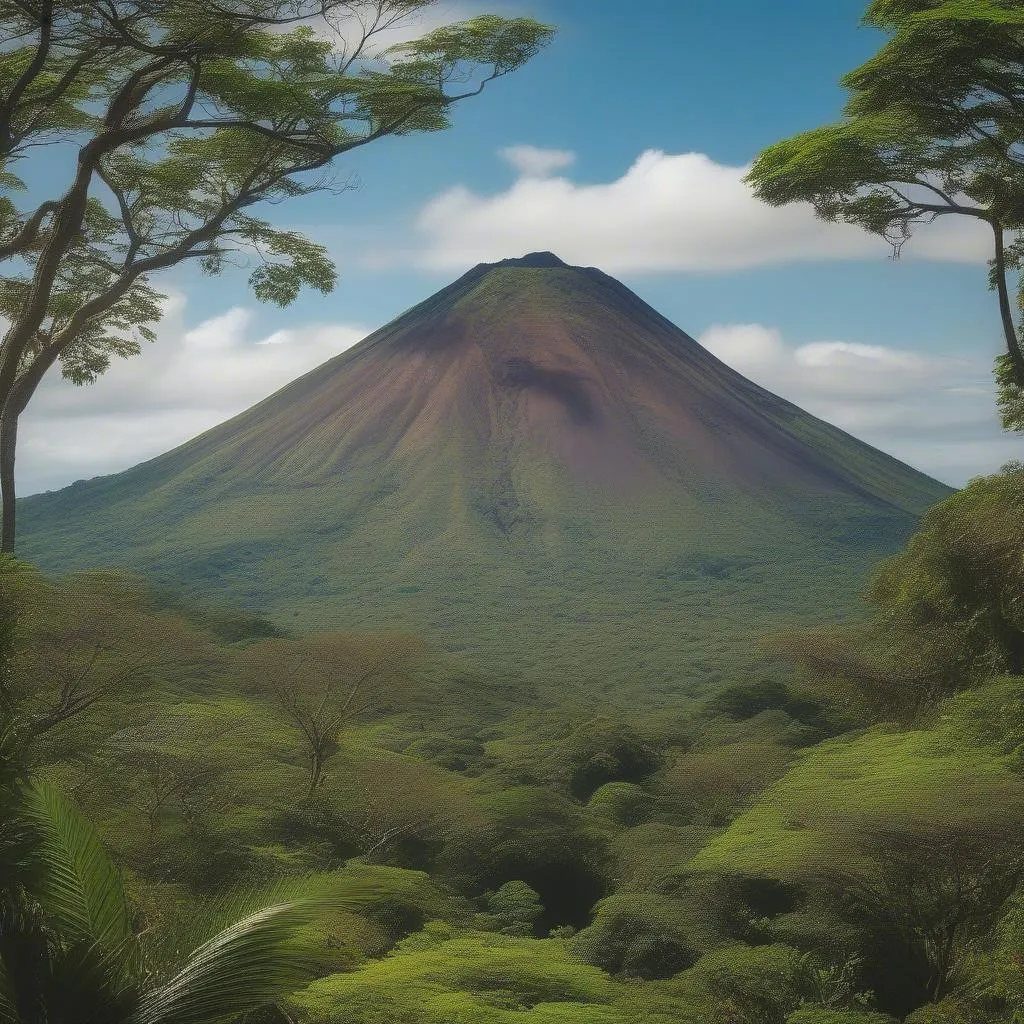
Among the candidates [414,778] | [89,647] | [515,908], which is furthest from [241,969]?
[414,778]

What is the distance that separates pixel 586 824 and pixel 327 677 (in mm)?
7722

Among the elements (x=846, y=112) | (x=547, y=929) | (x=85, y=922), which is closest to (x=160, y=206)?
(x=846, y=112)

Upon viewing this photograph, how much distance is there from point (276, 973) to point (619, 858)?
59.4ft

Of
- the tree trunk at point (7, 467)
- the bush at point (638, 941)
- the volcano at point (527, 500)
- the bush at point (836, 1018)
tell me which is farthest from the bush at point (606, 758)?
the bush at point (836, 1018)

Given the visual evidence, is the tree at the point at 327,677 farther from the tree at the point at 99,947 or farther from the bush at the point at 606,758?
the tree at the point at 99,947

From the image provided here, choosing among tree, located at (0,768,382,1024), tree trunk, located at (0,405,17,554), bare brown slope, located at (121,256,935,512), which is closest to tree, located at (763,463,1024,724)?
tree trunk, located at (0,405,17,554)

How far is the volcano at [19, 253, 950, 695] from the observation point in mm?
70750

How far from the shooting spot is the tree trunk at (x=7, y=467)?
675 inches

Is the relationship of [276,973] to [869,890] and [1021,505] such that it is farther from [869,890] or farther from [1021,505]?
[1021,505]

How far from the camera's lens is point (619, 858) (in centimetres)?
2361

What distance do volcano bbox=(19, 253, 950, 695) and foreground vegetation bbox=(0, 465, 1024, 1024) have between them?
2816 cm

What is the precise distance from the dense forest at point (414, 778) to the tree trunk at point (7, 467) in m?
0.06

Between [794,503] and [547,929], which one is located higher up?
[794,503]

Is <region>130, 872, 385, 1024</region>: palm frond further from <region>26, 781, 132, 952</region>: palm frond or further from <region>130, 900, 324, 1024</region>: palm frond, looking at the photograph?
<region>26, 781, 132, 952</region>: palm frond
